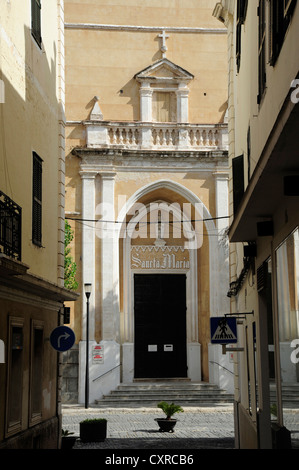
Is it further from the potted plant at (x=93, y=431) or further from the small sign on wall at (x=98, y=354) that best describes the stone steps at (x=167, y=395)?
the potted plant at (x=93, y=431)

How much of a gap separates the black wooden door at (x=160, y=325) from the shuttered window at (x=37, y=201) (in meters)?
16.9

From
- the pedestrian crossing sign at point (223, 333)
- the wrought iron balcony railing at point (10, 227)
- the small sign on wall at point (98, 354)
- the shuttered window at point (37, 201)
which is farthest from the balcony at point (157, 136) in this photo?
the wrought iron balcony railing at point (10, 227)

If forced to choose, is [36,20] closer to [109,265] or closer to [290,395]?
[290,395]

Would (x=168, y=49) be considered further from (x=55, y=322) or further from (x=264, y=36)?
(x=264, y=36)

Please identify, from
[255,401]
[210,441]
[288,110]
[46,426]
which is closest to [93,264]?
[210,441]

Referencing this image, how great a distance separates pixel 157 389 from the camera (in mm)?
29641

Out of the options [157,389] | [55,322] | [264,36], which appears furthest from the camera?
[157,389]

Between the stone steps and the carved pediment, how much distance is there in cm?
1212

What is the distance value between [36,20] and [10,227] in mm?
5313

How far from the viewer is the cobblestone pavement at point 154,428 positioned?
18.1 meters

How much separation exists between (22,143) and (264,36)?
585 cm

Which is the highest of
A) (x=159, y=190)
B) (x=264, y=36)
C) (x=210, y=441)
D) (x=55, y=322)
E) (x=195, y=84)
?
(x=195, y=84)

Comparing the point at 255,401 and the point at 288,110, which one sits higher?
the point at 288,110

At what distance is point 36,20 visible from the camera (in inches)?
634
